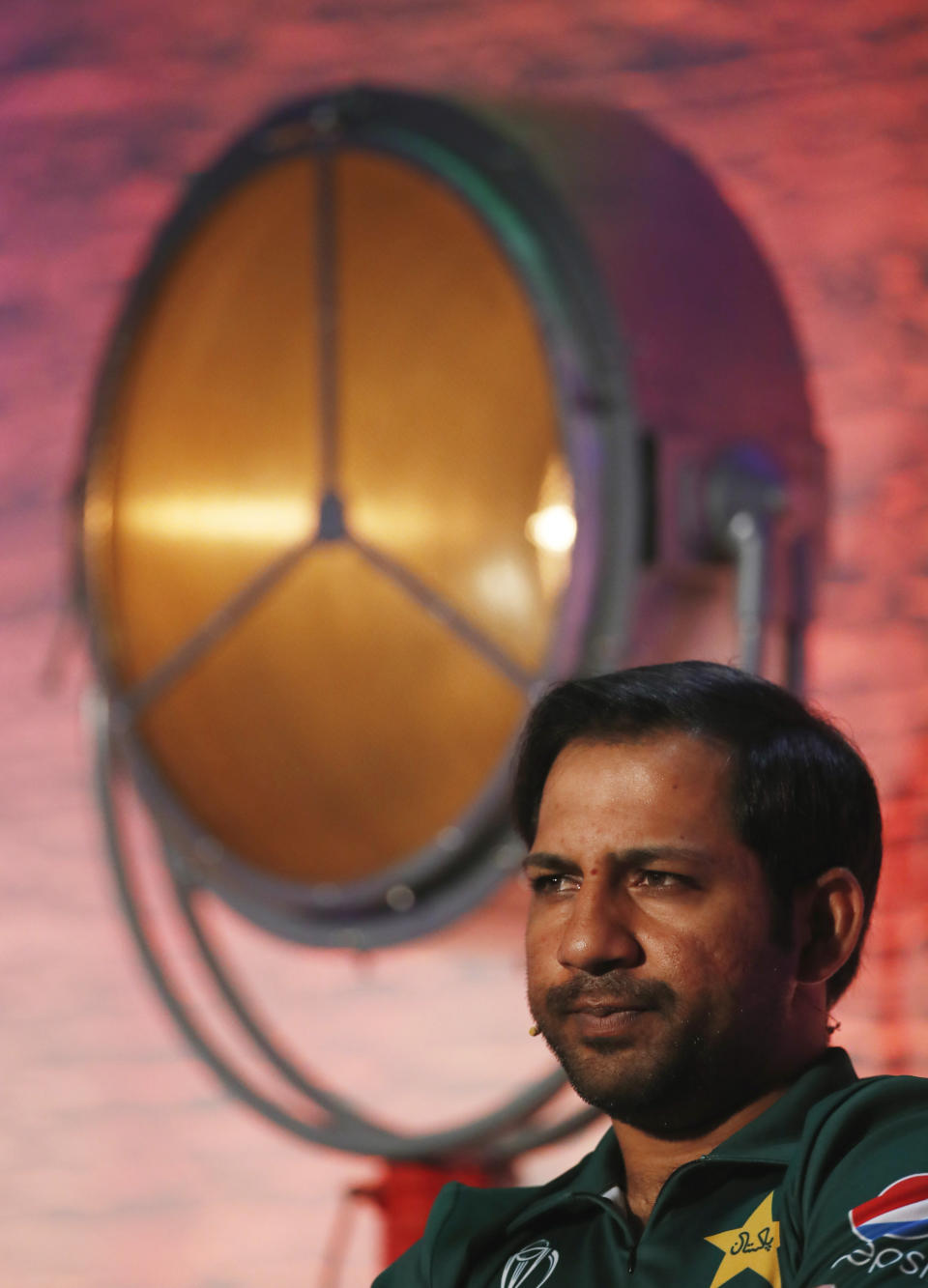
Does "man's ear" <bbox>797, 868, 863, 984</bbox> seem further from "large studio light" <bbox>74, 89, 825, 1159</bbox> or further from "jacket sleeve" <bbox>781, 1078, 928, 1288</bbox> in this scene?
"large studio light" <bbox>74, 89, 825, 1159</bbox>

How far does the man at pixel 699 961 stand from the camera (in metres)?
1.07

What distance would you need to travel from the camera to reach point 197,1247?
6.57 feet

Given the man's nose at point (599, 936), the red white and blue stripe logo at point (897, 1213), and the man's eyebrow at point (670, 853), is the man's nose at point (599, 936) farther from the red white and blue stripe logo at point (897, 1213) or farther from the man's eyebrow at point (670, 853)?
the red white and blue stripe logo at point (897, 1213)

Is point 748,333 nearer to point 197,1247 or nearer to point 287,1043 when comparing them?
point 287,1043

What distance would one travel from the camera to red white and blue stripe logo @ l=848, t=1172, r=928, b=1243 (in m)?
0.93

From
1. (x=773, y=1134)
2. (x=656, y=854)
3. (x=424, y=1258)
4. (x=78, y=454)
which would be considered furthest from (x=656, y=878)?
(x=78, y=454)

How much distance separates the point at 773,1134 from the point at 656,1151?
0.09m

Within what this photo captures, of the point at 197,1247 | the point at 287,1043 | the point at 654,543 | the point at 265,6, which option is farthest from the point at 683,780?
the point at 265,6

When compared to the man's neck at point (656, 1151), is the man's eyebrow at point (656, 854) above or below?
above

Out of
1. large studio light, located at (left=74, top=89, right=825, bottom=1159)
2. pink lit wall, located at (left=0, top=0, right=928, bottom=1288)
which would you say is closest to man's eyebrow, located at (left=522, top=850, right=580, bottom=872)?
large studio light, located at (left=74, top=89, right=825, bottom=1159)

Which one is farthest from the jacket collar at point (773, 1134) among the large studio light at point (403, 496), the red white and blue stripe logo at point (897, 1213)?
the large studio light at point (403, 496)

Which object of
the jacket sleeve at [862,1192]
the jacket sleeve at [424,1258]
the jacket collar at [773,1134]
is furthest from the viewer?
the jacket sleeve at [424,1258]

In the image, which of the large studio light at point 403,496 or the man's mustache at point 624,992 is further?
the large studio light at point 403,496

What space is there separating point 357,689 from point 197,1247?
63 cm
